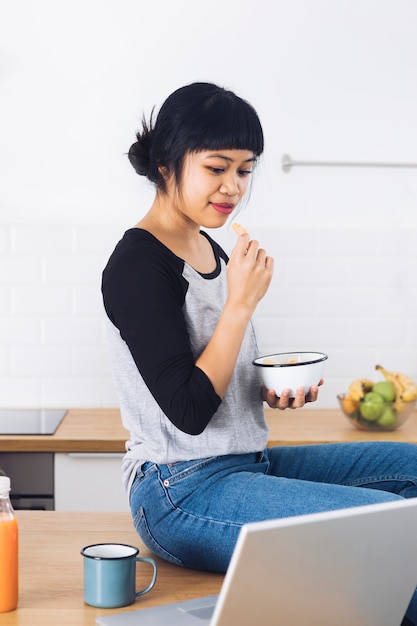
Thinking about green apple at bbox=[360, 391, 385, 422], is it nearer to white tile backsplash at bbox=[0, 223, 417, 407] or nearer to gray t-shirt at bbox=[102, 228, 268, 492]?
white tile backsplash at bbox=[0, 223, 417, 407]

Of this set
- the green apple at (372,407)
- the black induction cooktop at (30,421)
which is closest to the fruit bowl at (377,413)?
A: the green apple at (372,407)

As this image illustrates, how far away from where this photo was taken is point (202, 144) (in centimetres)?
167

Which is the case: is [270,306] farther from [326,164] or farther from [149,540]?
[149,540]

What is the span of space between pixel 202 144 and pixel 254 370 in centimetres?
Result: 45

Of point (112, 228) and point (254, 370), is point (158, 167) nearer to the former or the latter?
point (254, 370)

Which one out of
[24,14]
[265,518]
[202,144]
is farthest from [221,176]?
[24,14]

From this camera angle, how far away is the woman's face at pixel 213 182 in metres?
1.68

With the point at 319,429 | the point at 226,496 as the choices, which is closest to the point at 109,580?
the point at 226,496

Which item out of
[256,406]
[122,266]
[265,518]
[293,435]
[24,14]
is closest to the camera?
[265,518]

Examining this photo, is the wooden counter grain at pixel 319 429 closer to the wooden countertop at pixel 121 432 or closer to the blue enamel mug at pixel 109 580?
the wooden countertop at pixel 121 432

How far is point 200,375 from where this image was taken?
5.04 ft

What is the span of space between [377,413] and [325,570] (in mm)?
1720

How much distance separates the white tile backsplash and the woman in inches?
50.2

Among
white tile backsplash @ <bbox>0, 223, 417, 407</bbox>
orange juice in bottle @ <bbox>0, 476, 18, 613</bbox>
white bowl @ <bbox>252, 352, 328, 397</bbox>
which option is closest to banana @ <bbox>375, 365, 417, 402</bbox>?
white tile backsplash @ <bbox>0, 223, 417, 407</bbox>
